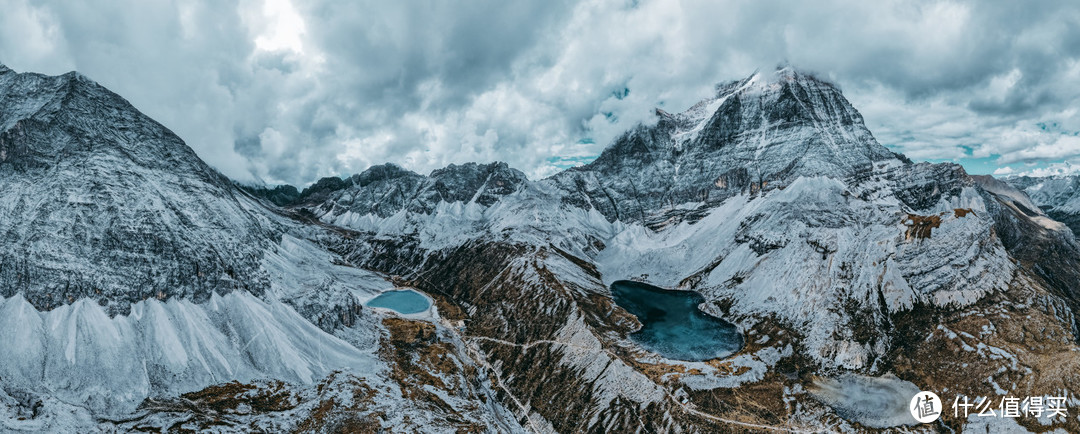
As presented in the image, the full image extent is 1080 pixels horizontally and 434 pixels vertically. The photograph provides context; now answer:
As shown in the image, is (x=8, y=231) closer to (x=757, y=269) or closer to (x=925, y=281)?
(x=757, y=269)

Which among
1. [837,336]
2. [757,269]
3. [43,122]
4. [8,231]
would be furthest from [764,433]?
[43,122]

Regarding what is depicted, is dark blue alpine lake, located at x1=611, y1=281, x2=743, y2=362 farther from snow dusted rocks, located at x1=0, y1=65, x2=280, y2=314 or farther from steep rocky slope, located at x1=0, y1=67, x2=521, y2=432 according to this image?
snow dusted rocks, located at x1=0, y1=65, x2=280, y2=314

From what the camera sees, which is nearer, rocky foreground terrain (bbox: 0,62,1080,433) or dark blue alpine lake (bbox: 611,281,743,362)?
rocky foreground terrain (bbox: 0,62,1080,433)
